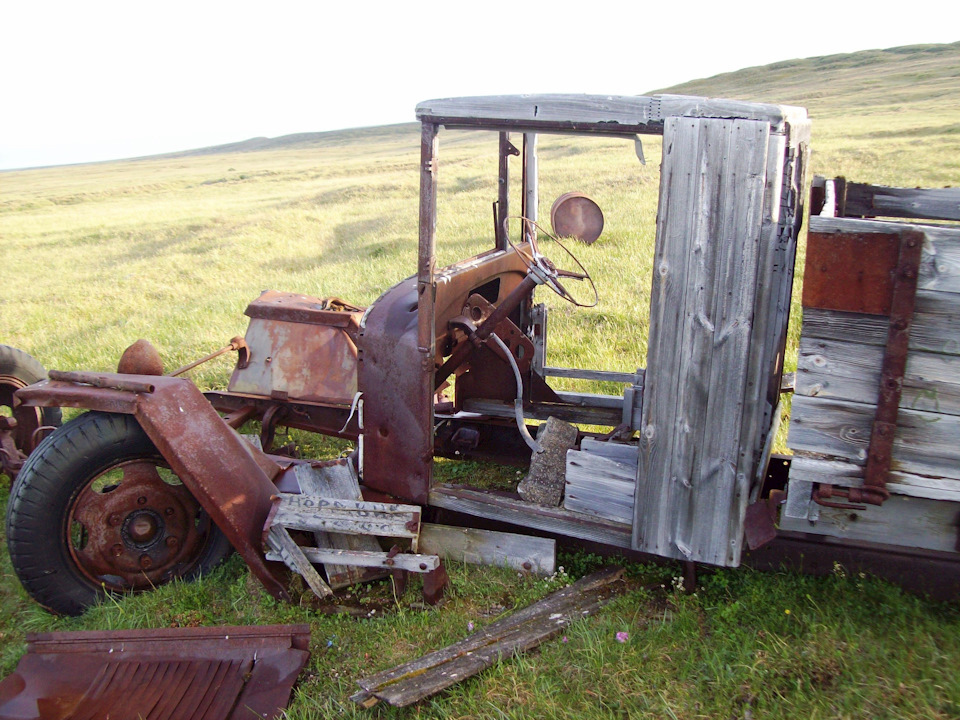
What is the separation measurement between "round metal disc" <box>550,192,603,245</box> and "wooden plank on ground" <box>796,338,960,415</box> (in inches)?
344

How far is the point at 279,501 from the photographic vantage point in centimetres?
356

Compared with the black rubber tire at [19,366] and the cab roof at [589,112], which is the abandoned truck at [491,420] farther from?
the black rubber tire at [19,366]

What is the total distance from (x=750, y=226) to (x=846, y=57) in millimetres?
74236

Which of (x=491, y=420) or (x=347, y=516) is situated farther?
(x=491, y=420)

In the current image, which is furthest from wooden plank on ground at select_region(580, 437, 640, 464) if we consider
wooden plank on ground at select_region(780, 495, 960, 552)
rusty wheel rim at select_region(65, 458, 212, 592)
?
rusty wheel rim at select_region(65, 458, 212, 592)

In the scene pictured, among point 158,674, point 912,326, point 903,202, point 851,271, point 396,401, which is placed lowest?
point 158,674

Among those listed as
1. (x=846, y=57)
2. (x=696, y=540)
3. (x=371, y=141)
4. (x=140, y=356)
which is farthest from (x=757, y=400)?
(x=371, y=141)

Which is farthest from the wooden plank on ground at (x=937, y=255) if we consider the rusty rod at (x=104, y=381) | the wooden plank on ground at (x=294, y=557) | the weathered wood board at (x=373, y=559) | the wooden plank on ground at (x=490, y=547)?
the rusty rod at (x=104, y=381)

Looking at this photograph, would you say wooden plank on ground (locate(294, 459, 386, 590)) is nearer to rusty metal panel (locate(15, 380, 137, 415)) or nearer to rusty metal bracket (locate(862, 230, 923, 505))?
rusty metal panel (locate(15, 380, 137, 415))

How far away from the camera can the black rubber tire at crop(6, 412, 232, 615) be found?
3365mm

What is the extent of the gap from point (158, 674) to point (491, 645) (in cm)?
138

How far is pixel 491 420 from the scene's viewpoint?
14.9 feet

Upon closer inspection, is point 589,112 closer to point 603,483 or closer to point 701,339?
point 701,339

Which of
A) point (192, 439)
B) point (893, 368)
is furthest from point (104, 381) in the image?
point (893, 368)
